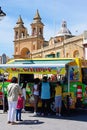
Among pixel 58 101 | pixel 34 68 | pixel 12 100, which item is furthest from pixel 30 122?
pixel 34 68

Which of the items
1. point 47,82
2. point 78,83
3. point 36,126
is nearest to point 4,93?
point 47,82

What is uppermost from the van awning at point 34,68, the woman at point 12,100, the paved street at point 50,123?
the van awning at point 34,68

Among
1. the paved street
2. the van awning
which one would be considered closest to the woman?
the paved street

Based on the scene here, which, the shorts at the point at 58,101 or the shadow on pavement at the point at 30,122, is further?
the shorts at the point at 58,101

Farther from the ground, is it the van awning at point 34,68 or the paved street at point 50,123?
the van awning at point 34,68

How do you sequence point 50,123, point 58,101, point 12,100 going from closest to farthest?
point 12,100 < point 50,123 < point 58,101

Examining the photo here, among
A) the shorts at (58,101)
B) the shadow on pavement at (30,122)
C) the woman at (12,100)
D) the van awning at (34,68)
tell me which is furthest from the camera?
the shorts at (58,101)

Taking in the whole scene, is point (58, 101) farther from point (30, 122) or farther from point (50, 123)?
point (30, 122)

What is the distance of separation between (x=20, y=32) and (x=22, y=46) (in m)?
4.97

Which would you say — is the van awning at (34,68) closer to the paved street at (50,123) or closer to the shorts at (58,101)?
the shorts at (58,101)

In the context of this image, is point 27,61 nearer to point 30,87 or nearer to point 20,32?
point 30,87

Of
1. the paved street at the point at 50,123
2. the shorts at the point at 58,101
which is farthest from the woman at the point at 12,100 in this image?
the shorts at the point at 58,101

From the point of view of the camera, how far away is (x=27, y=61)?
16797 millimetres

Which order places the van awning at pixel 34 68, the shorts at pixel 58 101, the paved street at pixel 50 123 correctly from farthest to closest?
the shorts at pixel 58 101
the van awning at pixel 34 68
the paved street at pixel 50 123
